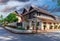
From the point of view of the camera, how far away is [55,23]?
34250mm

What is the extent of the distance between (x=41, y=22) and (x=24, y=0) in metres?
12.7

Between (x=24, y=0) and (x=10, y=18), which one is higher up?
(x=24, y=0)

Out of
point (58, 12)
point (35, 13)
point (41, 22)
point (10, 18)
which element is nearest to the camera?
point (41, 22)

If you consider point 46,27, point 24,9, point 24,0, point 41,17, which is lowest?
point 46,27

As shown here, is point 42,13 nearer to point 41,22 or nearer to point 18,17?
point 41,22

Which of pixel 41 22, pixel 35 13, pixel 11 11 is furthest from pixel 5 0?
pixel 41 22

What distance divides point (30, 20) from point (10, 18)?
12.6 m

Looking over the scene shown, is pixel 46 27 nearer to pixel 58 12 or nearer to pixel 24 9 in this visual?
pixel 58 12

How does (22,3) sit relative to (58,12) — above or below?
above

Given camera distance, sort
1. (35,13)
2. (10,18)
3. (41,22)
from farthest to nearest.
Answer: (10,18) → (35,13) → (41,22)

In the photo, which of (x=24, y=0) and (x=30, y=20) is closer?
(x=30, y=20)

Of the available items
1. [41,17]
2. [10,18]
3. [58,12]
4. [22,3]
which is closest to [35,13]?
[41,17]

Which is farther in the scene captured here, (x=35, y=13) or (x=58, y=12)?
(x=58, y=12)

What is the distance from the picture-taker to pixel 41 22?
104ft
